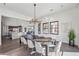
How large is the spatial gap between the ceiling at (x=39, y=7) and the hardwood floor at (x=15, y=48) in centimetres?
78

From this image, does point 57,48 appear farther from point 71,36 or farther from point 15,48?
point 15,48

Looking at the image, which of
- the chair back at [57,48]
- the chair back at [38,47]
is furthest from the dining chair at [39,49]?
the chair back at [57,48]

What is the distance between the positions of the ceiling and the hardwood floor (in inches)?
30.7

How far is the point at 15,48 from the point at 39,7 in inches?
47.1

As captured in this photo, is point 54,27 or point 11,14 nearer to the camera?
point 11,14

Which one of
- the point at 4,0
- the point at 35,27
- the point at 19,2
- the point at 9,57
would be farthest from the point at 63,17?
the point at 9,57

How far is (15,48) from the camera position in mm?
2518

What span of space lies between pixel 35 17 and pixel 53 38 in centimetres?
71

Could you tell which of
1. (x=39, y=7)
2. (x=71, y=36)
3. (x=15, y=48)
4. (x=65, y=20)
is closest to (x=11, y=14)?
(x=39, y=7)

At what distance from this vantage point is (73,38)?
2555mm

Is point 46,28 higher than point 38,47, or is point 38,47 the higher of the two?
point 46,28

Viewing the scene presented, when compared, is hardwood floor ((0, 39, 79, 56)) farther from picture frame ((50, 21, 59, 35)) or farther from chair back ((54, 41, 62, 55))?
picture frame ((50, 21, 59, 35))

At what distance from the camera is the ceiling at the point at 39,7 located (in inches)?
98.7

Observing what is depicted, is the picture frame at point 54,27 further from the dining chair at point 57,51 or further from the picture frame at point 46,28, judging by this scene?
the dining chair at point 57,51
